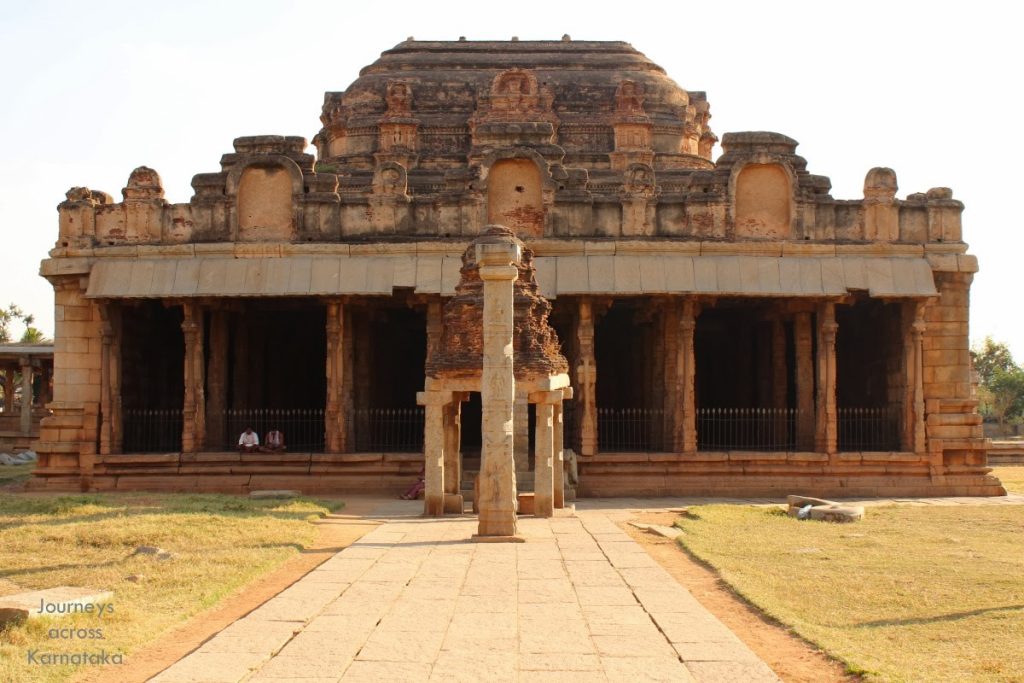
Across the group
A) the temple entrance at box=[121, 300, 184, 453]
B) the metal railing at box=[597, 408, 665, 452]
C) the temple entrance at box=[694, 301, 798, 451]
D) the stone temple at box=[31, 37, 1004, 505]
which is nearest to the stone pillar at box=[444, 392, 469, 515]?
the stone temple at box=[31, 37, 1004, 505]

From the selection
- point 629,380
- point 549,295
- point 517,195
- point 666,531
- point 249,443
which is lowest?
point 666,531

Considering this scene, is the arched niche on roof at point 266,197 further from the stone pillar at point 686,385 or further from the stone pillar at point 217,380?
the stone pillar at point 686,385

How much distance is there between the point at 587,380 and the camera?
71.2 ft

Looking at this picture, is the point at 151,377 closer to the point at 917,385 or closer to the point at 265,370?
the point at 265,370

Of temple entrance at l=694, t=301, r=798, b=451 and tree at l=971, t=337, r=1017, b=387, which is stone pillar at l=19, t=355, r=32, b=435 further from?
tree at l=971, t=337, r=1017, b=387

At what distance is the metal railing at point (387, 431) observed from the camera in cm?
2277

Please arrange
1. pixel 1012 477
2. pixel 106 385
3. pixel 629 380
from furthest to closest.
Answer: pixel 1012 477, pixel 629 380, pixel 106 385

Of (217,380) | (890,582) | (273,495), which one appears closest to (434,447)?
(273,495)

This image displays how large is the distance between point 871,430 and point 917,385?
6.03 feet

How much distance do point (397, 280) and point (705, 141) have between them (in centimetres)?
1251

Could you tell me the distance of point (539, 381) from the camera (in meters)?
15.8

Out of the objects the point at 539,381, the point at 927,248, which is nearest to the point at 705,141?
the point at 927,248

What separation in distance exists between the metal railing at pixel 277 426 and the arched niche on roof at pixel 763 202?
8747mm

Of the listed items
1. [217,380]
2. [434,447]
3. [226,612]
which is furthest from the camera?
[217,380]
